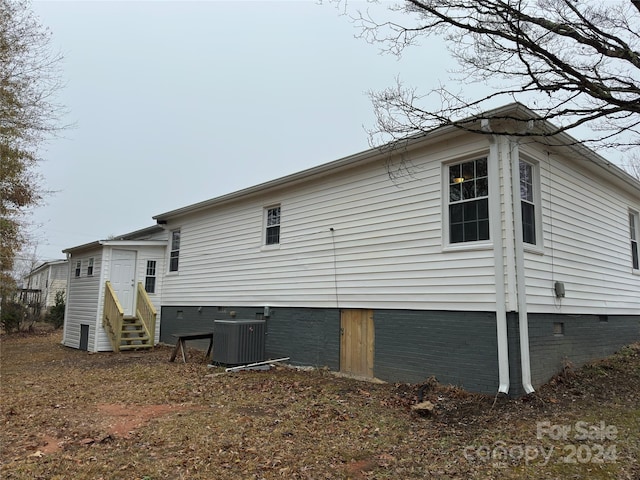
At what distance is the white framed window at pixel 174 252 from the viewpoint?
1463 cm

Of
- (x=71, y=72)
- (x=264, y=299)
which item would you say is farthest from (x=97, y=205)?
(x=264, y=299)

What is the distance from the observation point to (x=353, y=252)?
29.1ft

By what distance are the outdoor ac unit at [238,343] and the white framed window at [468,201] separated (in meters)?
5.07

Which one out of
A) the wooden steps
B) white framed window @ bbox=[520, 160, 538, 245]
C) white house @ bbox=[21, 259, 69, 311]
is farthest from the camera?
white house @ bbox=[21, 259, 69, 311]

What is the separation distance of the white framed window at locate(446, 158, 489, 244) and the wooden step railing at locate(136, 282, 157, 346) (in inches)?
400

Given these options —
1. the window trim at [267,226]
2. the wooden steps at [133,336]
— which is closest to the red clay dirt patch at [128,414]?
the window trim at [267,226]

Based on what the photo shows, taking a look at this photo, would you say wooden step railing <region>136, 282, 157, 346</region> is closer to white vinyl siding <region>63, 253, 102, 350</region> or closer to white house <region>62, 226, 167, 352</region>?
white house <region>62, 226, 167, 352</region>

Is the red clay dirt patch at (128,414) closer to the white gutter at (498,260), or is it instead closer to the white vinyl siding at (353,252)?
the white vinyl siding at (353,252)

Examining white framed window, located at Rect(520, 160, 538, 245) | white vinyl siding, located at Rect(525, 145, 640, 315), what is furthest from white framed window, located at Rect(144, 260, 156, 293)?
white vinyl siding, located at Rect(525, 145, 640, 315)

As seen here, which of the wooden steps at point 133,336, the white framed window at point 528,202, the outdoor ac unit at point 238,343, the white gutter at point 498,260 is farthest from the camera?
the wooden steps at point 133,336

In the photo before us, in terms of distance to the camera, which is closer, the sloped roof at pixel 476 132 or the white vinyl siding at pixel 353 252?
the sloped roof at pixel 476 132

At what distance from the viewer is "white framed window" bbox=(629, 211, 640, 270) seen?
35.5ft

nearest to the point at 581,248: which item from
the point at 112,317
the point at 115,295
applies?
the point at 112,317

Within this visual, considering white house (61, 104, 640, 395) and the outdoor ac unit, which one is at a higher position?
white house (61, 104, 640, 395)
